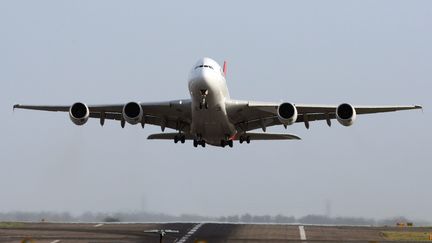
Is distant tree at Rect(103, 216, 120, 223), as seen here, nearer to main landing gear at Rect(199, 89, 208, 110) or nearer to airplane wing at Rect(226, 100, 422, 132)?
airplane wing at Rect(226, 100, 422, 132)

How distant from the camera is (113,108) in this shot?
45469 millimetres

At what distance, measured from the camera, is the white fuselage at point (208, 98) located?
4100cm

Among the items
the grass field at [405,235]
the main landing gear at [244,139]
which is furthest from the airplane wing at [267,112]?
the grass field at [405,235]

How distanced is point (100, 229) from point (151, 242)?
13246 millimetres

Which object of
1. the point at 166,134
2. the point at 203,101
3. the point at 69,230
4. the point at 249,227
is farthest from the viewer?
the point at 249,227

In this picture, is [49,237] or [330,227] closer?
[49,237]

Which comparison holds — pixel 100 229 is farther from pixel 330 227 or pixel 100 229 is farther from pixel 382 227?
pixel 382 227

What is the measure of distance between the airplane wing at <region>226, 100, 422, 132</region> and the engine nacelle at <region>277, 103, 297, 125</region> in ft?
3.28

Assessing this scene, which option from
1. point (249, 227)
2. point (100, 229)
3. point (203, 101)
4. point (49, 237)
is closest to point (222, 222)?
point (249, 227)

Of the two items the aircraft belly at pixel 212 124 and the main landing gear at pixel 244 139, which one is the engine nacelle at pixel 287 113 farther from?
the main landing gear at pixel 244 139

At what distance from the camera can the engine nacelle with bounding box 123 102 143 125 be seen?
42.5 meters

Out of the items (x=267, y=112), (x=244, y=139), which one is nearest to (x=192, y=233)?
(x=244, y=139)

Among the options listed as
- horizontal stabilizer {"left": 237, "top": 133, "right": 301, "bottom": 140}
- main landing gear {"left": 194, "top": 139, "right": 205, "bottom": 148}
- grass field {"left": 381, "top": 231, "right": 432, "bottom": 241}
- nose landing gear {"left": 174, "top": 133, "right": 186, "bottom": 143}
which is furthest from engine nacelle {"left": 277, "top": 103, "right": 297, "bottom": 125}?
grass field {"left": 381, "top": 231, "right": 432, "bottom": 241}

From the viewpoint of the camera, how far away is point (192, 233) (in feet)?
172
